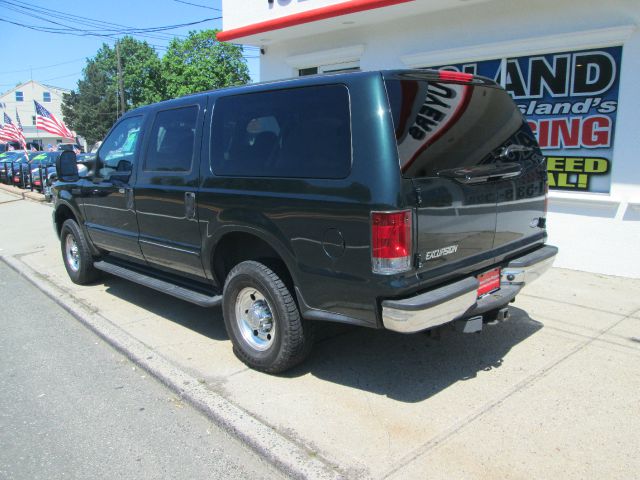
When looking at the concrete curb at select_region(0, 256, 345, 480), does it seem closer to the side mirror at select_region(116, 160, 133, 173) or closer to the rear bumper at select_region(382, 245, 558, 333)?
the rear bumper at select_region(382, 245, 558, 333)

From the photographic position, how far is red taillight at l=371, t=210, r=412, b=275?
2969 millimetres

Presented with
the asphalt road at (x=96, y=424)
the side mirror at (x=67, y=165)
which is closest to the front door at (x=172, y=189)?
the asphalt road at (x=96, y=424)

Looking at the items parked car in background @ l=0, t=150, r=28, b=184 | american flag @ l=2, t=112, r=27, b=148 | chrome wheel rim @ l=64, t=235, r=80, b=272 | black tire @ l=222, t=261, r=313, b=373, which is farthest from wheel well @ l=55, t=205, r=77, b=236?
parked car in background @ l=0, t=150, r=28, b=184

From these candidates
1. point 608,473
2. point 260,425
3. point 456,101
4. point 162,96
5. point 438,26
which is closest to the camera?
point 608,473

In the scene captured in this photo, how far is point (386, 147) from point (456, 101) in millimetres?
852

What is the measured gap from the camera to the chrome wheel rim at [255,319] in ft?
12.9

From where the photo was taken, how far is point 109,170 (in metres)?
5.50

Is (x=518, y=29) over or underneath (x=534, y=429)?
over

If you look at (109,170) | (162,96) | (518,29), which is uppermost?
(162,96)

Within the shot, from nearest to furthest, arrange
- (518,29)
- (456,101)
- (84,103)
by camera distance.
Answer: (456,101), (518,29), (84,103)

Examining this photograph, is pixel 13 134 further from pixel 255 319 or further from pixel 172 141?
pixel 255 319

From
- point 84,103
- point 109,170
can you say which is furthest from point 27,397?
point 84,103

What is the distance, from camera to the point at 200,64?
40.7 meters

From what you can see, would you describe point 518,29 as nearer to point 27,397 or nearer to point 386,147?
point 386,147
